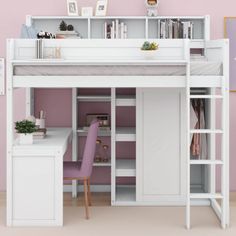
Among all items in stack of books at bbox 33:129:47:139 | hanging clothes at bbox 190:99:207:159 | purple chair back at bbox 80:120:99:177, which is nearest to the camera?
purple chair back at bbox 80:120:99:177

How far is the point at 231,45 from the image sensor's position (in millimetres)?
5930

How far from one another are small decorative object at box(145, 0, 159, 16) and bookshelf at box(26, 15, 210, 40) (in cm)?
5

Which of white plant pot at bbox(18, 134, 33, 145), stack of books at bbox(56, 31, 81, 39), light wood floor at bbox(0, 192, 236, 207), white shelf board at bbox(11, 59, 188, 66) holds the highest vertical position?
stack of books at bbox(56, 31, 81, 39)

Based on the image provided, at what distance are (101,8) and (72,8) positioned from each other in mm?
299

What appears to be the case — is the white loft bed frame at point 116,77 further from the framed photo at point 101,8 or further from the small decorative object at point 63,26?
the framed photo at point 101,8

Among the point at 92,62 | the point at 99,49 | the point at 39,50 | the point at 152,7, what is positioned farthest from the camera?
the point at 152,7

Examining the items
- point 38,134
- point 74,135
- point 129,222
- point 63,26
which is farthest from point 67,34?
point 129,222

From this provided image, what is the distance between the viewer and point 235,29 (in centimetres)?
595

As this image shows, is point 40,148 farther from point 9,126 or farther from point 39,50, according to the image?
point 39,50

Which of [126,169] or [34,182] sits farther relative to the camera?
[126,169]

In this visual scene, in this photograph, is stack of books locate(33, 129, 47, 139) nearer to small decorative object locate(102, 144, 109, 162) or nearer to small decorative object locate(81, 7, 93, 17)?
small decorative object locate(102, 144, 109, 162)

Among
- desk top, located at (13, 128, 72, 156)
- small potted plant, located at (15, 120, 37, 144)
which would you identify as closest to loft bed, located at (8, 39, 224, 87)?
small potted plant, located at (15, 120, 37, 144)

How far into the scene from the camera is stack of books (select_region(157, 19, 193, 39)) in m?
5.80

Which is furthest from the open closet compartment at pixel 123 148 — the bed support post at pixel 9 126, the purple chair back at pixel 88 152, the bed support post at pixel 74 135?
the bed support post at pixel 9 126
